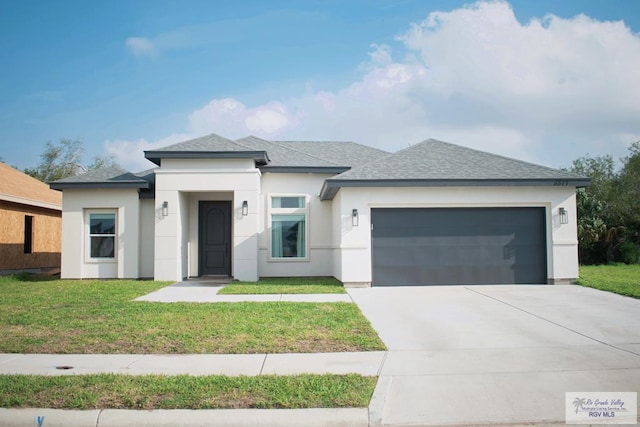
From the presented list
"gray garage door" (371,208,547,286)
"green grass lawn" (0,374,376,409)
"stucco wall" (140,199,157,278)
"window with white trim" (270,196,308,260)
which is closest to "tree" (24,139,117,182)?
"stucco wall" (140,199,157,278)

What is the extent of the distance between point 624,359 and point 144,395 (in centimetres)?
581

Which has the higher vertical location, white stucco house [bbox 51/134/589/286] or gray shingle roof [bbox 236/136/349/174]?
gray shingle roof [bbox 236/136/349/174]

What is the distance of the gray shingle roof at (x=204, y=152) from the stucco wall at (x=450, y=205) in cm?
338

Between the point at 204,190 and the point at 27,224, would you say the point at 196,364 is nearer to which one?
the point at 204,190

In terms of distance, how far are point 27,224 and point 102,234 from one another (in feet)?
23.4

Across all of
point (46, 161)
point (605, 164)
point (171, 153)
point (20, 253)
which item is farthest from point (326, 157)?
point (46, 161)

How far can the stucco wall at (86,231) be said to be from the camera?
51.1 feet

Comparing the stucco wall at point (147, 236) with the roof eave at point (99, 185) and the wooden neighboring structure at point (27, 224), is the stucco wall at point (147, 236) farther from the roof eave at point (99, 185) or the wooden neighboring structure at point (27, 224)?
the wooden neighboring structure at point (27, 224)

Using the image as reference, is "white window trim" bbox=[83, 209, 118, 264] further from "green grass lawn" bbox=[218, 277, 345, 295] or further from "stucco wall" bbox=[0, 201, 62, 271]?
"stucco wall" bbox=[0, 201, 62, 271]

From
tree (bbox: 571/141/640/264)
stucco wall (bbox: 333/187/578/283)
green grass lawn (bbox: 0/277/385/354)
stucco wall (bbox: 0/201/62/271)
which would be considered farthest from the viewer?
tree (bbox: 571/141/640/264)

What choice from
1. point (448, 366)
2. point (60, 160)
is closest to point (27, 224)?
point (448, 366)

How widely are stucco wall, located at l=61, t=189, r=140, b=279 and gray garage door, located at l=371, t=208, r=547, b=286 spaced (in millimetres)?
8269

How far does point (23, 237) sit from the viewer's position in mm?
19641

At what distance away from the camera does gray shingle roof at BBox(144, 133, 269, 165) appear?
1452cm
